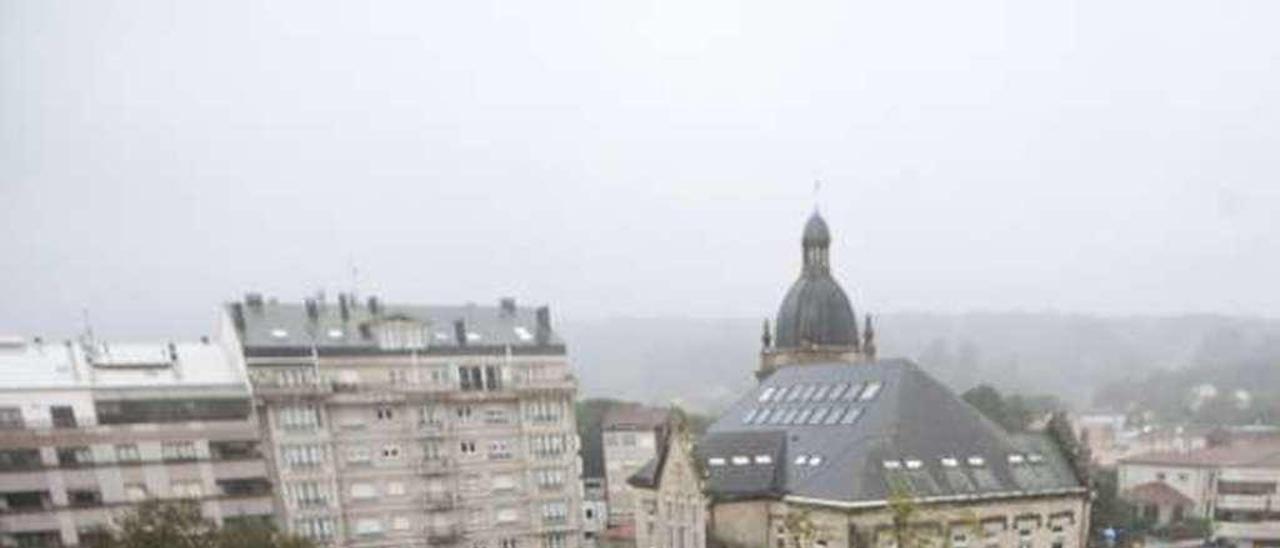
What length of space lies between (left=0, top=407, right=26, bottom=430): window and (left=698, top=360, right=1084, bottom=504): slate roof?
37.9 meters

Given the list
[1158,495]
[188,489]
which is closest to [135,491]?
[188,489]

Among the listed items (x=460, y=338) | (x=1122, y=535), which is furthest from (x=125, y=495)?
(x=1122, y=535)

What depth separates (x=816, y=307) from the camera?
87.8 m

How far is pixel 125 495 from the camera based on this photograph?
197 ft

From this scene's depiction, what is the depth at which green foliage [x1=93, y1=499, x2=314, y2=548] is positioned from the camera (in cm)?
4022

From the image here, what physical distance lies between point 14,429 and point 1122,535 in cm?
8182

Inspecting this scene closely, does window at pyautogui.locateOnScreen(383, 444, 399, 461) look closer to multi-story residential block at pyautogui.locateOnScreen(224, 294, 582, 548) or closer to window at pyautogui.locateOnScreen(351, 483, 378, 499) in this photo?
multi-story residential block at pyautogui.locateOnScreen(224, 294, 582, 548)

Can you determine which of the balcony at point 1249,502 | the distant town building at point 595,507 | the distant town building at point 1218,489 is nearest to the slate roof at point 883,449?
the distant town building at point 595,507

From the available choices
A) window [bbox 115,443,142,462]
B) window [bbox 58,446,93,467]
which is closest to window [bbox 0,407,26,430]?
window [bbox 58,446,93,467]

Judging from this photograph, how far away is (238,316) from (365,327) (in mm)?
8037

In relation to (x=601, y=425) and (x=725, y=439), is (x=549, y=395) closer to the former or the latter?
(x=725, y=439)

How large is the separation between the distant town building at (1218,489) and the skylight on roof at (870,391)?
5270cm

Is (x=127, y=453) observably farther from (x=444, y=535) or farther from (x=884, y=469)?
(x=884, y=469)

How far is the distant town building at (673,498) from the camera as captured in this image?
191ft
